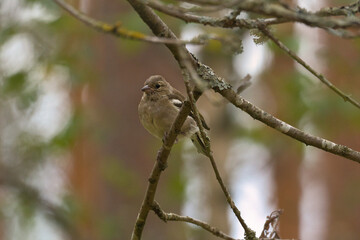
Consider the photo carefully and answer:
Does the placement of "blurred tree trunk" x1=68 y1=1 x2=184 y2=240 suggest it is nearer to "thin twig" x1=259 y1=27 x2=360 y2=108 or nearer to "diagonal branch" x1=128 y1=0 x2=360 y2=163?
"diagonal branch" x1=128 y1=0 x2=360 y2=163

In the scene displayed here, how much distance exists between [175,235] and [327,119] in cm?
262

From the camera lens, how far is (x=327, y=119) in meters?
9.10

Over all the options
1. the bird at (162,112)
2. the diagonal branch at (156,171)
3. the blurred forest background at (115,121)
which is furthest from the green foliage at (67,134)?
the diagonal branch at (156,171)

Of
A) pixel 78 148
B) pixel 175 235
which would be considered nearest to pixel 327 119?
pixel 175 235

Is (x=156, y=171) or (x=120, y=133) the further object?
(x=120, y=133)

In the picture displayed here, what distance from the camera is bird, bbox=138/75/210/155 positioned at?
5008 millimetres

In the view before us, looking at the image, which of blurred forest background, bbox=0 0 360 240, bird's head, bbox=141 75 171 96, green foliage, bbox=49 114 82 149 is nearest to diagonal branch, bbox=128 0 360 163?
bird's head, bbox=141 75 171 96

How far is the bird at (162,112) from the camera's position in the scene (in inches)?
197

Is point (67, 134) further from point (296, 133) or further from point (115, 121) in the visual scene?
point (296, 133)

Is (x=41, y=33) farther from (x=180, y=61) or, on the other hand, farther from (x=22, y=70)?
(x=180, y=61)

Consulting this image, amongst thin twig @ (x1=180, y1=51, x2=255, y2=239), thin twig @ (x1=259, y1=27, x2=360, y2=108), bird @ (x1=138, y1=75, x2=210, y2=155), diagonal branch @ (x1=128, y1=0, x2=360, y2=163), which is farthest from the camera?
bird @ (x1=138, y1=75, x2=210, y2=155)

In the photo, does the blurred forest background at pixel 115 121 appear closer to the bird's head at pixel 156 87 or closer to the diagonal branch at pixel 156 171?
the bird's head at pixel 156 87

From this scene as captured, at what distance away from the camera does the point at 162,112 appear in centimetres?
512

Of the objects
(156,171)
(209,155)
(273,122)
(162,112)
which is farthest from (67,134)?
(273,122)
